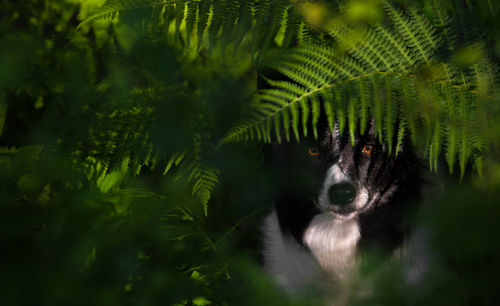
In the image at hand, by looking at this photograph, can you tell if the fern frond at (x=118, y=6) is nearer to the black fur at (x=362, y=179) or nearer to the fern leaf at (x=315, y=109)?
the fern leaf at (x=315, y=109)

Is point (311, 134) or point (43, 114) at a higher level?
point (311, 134)

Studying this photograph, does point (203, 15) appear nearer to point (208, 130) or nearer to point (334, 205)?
point (208, 130)

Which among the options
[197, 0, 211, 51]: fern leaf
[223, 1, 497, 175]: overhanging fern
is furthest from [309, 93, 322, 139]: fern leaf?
[197, 0, 211, 51]: fern leaf

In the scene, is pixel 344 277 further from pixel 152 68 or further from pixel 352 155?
pixel 152 68

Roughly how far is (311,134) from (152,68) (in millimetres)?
922

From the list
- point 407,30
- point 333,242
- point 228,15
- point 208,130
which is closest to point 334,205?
point 333,242

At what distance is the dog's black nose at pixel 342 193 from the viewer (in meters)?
1.94

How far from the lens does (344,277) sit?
2.31 m

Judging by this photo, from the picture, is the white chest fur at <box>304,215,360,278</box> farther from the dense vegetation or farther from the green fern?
the green fern

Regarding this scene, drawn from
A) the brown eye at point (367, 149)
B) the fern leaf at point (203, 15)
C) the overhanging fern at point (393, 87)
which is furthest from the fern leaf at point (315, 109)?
the fern leaf at point (203, 15)

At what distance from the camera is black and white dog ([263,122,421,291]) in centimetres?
196

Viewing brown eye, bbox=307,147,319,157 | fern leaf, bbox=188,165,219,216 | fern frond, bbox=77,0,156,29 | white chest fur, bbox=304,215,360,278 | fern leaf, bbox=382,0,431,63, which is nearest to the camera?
fern leaf, bbox=382,0,431,63

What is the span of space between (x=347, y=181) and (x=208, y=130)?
0.76 meters

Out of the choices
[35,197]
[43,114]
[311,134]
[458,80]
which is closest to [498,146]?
[458,80]
